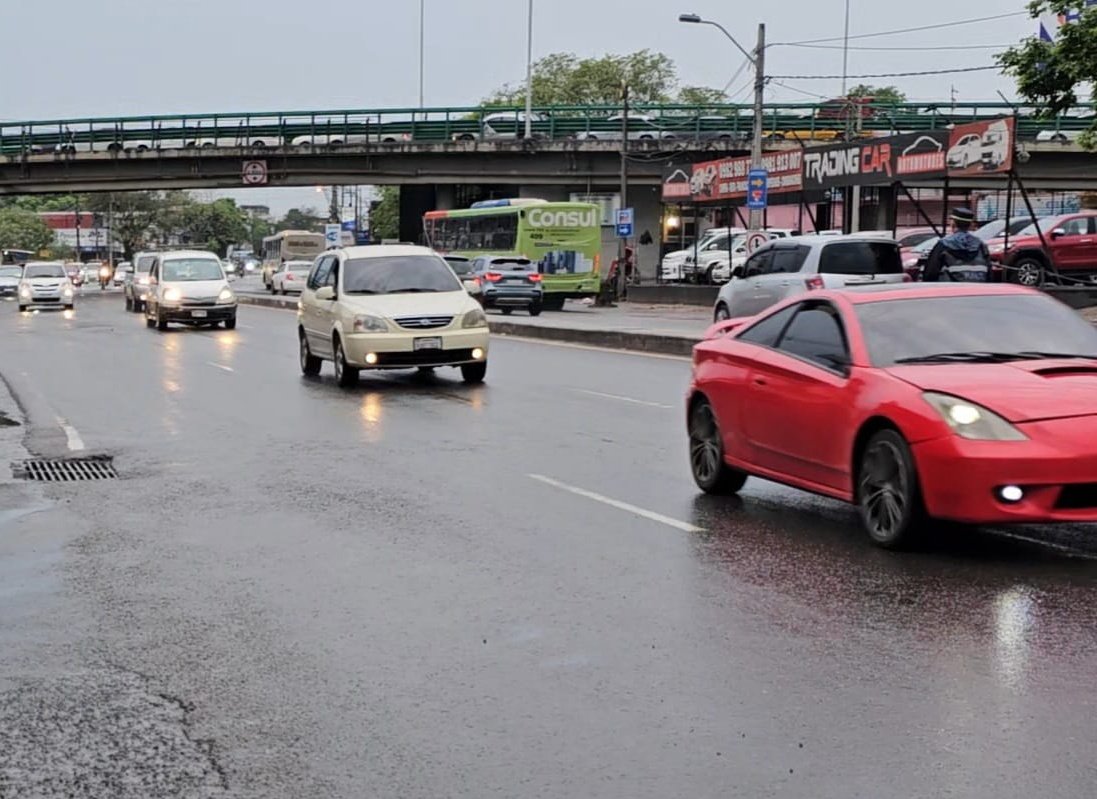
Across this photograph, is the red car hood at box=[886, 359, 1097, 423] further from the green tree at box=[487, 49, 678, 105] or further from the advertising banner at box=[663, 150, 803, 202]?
the green tree at box=[487, 49, 678, 105]

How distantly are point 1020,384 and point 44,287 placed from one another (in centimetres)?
4565

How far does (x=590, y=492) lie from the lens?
1064 centimetres

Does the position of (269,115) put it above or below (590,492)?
above

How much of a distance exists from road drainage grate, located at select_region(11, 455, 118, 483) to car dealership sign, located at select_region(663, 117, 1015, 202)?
731 inches

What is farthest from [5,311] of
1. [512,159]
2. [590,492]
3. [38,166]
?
[590,492]

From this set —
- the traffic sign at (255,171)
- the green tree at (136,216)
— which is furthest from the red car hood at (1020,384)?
the green tree at (136,216)

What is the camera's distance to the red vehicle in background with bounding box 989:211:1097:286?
33.7 m

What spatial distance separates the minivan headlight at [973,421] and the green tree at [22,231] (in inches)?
6004

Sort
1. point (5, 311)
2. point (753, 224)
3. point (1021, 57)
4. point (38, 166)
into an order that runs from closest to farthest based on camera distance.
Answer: point (1021, 57)
point (753, 224)
point (5, 311)
point (38, 166)

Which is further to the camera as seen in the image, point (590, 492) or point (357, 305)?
point (357, 305)

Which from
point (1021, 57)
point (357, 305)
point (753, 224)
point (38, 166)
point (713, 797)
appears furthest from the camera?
point (38, 166)

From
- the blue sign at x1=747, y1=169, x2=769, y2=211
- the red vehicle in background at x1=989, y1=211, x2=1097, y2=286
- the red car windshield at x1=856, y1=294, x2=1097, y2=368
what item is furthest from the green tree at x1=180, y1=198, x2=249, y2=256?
the red car windshield at x1=856, y1=294, x2=1097, y2=368

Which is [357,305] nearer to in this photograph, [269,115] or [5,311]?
[5,311]

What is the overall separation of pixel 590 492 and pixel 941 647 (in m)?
4.50
